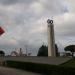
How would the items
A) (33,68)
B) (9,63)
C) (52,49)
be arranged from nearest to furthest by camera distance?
(33,68), (9,63), (52,49)

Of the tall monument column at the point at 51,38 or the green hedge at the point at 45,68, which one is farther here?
the tall monument column at the point at 51,38

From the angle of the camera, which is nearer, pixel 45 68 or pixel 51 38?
pixel 45 68

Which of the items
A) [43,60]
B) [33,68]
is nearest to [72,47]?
[43,60]

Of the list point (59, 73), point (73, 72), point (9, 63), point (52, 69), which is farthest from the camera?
point (9, 63)

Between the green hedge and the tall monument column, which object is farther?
the tall monument column

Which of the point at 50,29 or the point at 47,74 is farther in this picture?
the point at 50,29

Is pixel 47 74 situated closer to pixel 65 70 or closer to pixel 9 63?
pixel 65 70

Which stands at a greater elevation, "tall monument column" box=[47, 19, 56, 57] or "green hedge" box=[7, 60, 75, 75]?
"tall monument column" box=[47, 19, 56, 57]

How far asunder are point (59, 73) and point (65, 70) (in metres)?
1.12

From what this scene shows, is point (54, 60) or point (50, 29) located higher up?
A: point (50, 29)

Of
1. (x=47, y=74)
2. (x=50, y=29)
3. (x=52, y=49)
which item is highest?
(x=50, y=29)

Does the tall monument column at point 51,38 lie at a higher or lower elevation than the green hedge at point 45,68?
higher

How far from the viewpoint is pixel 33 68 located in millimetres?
31688

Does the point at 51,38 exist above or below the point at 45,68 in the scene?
above
